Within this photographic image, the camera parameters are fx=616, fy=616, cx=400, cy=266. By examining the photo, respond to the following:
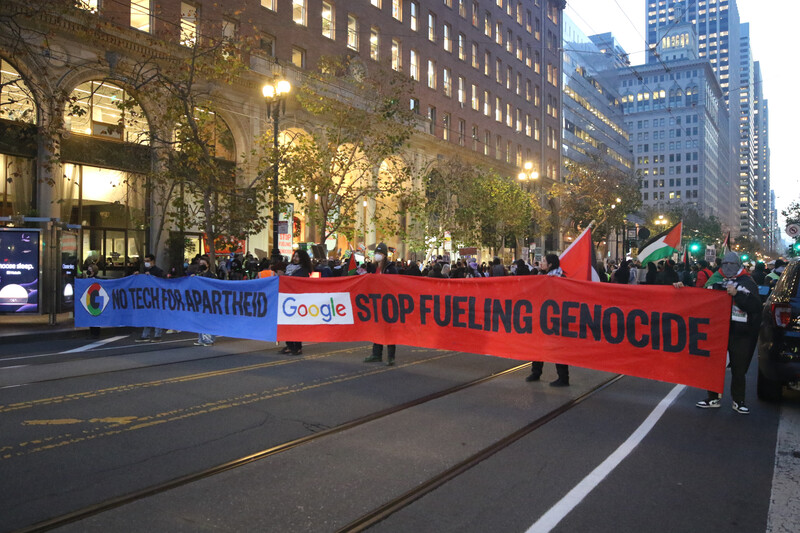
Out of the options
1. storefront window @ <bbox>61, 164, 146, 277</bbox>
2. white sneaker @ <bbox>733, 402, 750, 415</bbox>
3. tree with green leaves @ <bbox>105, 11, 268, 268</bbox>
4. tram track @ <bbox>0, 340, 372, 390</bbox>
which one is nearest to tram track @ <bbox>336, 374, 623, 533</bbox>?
white sneaker @ <bbox>733, 402, 750, 415</bbox>

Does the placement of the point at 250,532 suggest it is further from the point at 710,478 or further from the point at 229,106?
the point at 229,106

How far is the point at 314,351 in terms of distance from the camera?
477 inches

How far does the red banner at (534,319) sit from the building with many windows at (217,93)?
756cm

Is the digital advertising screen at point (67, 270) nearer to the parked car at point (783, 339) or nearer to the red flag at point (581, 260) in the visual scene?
the red flag at point (581, 260)

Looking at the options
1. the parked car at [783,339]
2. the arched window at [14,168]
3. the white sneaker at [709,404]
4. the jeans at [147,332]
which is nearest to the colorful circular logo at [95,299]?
the jeans at [147,332]

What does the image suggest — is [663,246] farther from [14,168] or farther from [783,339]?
[14,168]

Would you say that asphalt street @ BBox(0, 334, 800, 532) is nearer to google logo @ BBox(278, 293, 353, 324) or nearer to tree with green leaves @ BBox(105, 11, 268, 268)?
google logo @ BBox(278, 293, 353, 324)

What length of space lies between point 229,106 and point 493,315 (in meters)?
22.3

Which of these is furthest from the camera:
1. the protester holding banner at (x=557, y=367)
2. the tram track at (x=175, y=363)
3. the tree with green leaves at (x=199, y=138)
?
the tree with green leaves at (x=199, y=138)

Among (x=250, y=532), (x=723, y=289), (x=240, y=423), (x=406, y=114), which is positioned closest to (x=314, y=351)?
(x=240, y=423)

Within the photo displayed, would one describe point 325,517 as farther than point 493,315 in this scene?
No

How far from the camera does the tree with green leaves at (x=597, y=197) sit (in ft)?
151

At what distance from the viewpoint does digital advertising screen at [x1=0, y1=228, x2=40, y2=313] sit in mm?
16094

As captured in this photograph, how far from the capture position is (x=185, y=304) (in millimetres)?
12656
